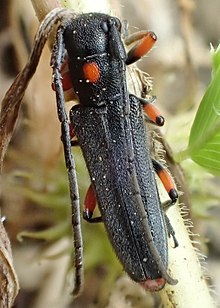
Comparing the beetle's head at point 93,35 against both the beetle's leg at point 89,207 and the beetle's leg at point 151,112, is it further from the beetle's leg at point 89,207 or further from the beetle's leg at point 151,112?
the beetle's leg at point 89,207

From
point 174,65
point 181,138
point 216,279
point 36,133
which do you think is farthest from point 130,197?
point 174,65

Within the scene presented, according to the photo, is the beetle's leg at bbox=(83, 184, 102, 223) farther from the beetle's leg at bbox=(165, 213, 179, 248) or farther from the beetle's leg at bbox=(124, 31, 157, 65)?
the beetle's leg at bbox=(124, 31, 157, 65)

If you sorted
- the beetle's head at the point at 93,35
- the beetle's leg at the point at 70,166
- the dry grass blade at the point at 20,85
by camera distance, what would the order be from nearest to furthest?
the beetle's leg at the point at 70,166 → the dry grass blade at the point at 20,85 → the beetle's head at the point at 93,35

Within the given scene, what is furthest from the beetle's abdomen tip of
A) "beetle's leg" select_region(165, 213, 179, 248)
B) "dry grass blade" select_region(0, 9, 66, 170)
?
"dry grass blade" select_region(0, 9, 66, 170)

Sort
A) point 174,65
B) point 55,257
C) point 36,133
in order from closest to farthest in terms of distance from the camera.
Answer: point 55,257
point 36,133
point 174,65

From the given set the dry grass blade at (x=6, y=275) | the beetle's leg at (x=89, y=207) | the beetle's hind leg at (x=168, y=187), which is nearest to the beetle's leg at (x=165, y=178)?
the beetle's hind leg at (x=168, y=187)

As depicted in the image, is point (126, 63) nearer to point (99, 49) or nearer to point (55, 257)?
point (99, 49)
